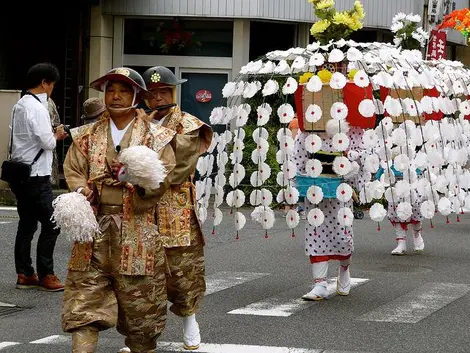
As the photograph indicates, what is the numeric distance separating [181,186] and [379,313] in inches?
102

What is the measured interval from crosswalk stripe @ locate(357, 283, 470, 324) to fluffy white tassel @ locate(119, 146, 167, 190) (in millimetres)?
3093

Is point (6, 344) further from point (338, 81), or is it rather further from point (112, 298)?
point (338, 81)

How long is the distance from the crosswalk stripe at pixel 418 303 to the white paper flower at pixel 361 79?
183 centimetres

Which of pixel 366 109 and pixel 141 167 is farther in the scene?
pixel 366 109

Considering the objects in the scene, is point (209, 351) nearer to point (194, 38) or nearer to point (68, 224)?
point (68, 224)

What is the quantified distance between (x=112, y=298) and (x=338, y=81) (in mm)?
3184

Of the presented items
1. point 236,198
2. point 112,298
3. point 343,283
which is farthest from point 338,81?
point 112,298

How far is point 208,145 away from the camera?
7449mm

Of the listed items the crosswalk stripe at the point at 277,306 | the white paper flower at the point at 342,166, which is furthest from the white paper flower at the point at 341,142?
the crosswalk stripe at the point at 277,306

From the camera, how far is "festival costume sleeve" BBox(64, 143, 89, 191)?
6.77 metres

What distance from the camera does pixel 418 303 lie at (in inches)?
388

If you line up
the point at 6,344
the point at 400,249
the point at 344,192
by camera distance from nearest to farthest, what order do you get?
the point at 6,344 → the point at 344,192 → the point at 400,249

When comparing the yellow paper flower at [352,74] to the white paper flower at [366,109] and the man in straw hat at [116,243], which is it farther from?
the man in straw hat at [116,243]

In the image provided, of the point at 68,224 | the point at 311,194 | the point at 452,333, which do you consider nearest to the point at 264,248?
the point at 311,194
